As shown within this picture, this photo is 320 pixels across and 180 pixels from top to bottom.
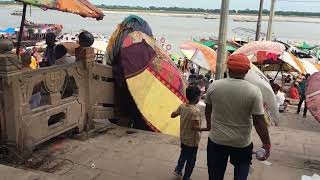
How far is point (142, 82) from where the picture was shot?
23.9 feet

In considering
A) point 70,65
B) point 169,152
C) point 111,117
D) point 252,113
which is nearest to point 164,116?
point 111,117

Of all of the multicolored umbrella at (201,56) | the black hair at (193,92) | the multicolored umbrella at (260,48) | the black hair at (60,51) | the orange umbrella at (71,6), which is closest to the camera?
the black hair at (193,92)

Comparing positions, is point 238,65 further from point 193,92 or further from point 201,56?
point 201,56

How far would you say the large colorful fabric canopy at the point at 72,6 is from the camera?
524 centimetres

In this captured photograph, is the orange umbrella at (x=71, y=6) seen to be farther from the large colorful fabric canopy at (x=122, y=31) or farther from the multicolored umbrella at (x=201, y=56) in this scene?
the multicolored umbrella at (x=201, y=56)

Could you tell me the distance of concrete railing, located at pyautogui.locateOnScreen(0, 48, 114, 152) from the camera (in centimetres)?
491

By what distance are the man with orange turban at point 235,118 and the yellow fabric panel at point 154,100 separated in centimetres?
328

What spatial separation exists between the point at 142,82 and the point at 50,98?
6.71 ft

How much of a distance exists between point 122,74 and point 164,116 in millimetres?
1088

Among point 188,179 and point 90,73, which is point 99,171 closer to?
point 188,179

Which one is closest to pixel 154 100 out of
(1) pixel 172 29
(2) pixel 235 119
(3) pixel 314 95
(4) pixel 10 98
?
(3) pixel 314 95

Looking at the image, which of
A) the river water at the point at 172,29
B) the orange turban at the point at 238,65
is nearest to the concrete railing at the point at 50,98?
the orange turban at the point at 238,65

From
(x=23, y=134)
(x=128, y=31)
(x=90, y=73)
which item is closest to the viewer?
(x=23, y=134)

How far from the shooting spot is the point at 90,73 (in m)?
6.61
